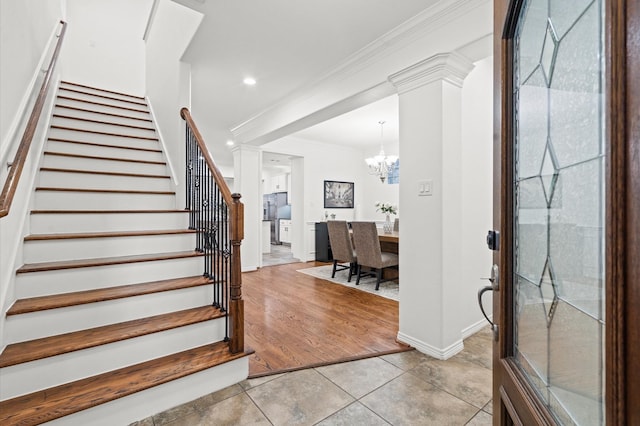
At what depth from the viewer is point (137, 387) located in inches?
61.3

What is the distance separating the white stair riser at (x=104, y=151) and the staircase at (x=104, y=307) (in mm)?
12

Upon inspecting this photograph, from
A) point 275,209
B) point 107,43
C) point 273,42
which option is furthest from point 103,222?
point 275,209

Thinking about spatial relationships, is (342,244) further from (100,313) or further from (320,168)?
(100,313)

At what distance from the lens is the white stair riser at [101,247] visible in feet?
6.59

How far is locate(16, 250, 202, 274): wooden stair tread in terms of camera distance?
6.04 feet

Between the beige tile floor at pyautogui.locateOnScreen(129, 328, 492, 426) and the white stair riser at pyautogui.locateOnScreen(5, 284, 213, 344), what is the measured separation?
0.64 m

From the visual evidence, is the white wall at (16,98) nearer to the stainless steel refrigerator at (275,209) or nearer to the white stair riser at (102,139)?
the white stair riser at (102,139)

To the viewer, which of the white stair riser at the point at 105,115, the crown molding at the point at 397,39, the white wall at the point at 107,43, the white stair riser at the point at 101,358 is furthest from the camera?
the white wall at the point at 107,43

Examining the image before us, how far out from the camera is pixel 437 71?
2.18 m

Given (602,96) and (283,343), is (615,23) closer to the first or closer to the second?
(602,96)

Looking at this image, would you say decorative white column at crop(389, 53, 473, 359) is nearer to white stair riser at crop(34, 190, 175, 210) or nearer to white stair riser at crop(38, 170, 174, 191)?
white stair riser at crop(34, 190, 175, 210)

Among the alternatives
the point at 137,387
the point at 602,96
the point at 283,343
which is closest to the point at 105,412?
the point at 137,387

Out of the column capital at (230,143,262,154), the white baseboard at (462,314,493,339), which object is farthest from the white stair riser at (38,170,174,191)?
the white baseboard at (462,314,493,339)

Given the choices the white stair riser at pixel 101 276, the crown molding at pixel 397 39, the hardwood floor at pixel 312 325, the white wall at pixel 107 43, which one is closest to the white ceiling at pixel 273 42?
the crown molding at pixel 397 39
